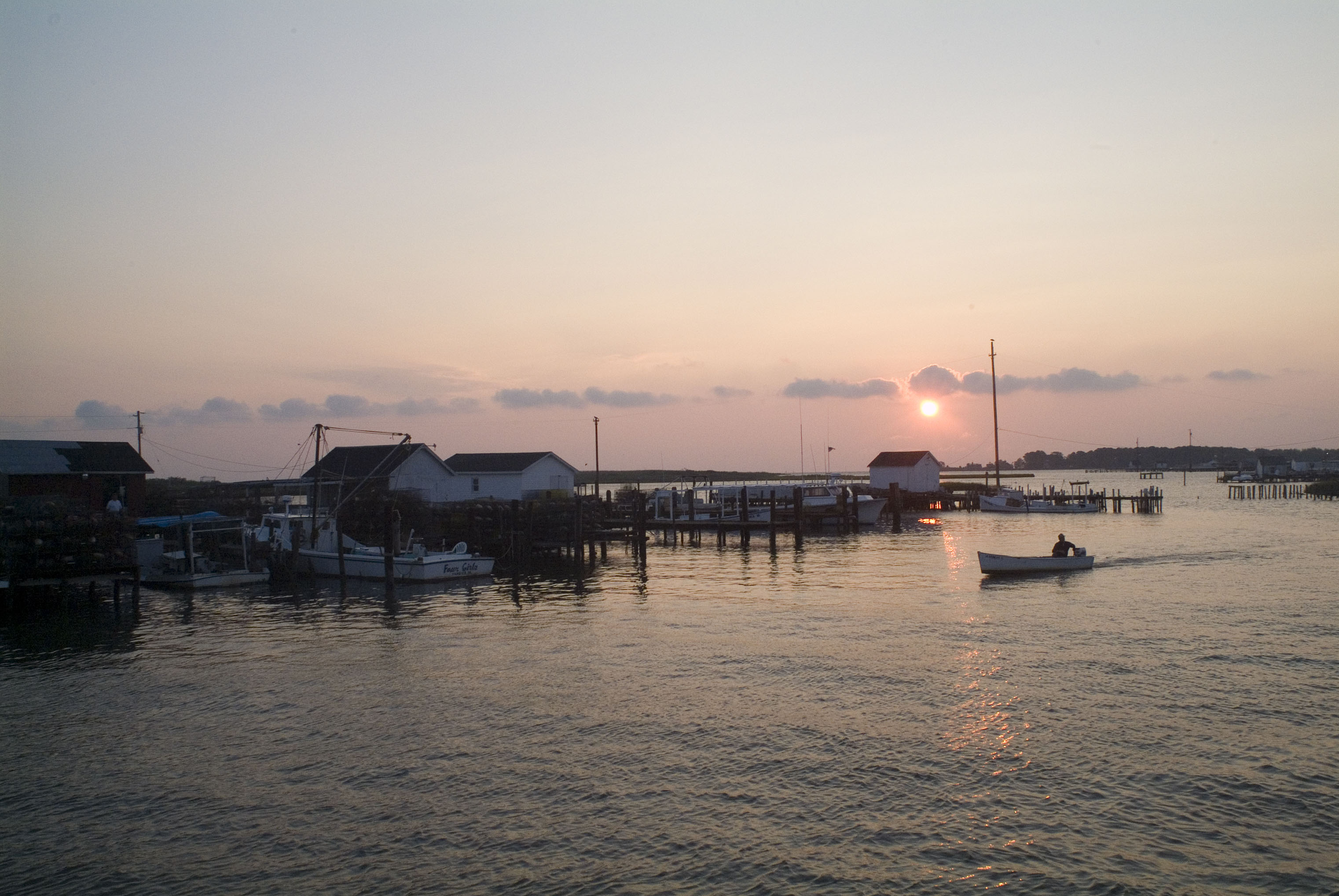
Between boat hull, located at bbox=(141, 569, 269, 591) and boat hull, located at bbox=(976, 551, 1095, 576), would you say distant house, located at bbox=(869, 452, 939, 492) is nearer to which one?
boat hull, located at bbox=(976, 551, 1095, 576)

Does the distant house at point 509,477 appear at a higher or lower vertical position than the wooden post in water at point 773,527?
higher

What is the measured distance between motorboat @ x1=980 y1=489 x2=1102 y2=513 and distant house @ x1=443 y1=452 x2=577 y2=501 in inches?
1695

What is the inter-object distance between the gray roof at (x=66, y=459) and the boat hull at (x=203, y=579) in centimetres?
1222

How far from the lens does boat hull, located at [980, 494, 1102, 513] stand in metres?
88.9

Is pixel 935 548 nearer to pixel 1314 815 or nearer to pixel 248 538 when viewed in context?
pixel 248 538

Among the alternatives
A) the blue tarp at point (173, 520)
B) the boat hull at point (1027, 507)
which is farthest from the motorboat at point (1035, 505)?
the blue tarp at point (173, 520)

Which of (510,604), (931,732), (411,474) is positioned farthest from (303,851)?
(411,474)

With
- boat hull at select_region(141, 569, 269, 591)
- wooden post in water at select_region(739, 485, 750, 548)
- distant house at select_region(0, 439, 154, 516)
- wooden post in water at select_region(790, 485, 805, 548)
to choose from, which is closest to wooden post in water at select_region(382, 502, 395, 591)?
boat hull at select_region(141, 569, 269, 591)

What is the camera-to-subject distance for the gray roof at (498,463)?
2675 inches

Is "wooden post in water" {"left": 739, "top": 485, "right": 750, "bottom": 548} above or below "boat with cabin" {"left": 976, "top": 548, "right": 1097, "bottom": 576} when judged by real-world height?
above

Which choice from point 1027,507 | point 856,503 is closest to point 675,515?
point 856,503

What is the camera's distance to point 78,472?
162 feet

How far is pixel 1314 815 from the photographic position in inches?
510

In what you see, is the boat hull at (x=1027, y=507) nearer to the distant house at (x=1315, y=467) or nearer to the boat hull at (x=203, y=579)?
the boat hull at (x=203, y=579)
